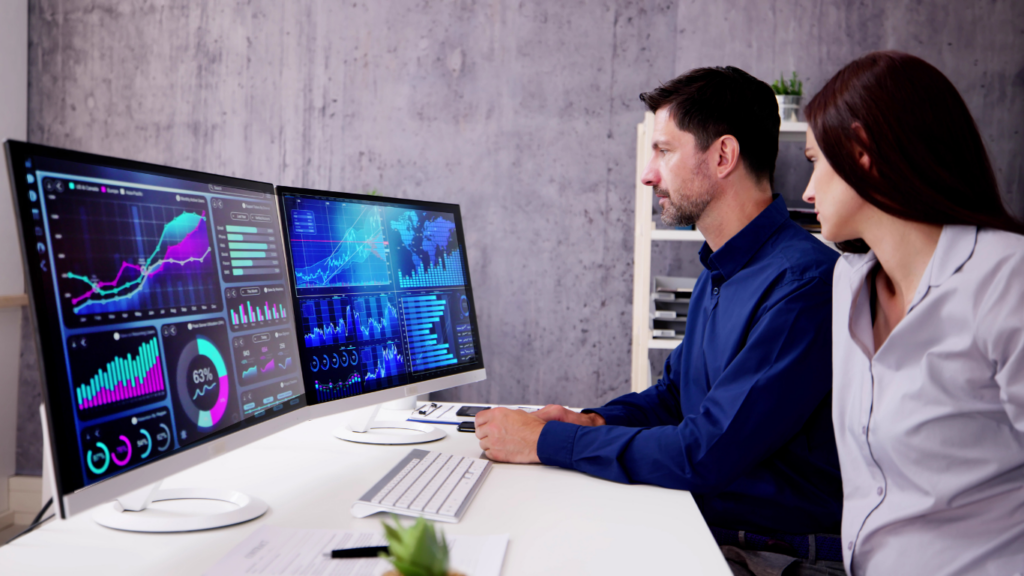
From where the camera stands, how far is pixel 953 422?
0.94 metres

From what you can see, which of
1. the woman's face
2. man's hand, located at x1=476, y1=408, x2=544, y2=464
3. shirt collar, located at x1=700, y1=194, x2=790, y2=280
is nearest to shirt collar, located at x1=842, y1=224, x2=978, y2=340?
the woman's face

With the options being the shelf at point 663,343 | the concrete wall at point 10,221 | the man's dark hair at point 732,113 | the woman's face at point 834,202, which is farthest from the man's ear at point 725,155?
the concrete wall at point 10,221

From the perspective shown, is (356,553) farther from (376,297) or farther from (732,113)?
(732,113)

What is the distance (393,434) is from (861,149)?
42.0 inches

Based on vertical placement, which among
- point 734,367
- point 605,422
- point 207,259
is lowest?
point 605,422

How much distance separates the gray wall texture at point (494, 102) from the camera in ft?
9.11

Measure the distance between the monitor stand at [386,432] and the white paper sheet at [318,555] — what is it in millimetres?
501

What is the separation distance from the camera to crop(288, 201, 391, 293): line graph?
1.26 metres

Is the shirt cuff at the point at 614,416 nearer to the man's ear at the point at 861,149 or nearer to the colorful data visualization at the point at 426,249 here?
the colorful data visualization at the point at 426,249

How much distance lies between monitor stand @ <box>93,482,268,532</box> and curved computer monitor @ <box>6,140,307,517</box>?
0.09 m

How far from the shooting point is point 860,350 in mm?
1086

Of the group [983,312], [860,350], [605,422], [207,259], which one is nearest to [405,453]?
[605,422]

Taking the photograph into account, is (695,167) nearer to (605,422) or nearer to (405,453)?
(605,422)

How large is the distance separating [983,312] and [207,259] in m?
1.07
